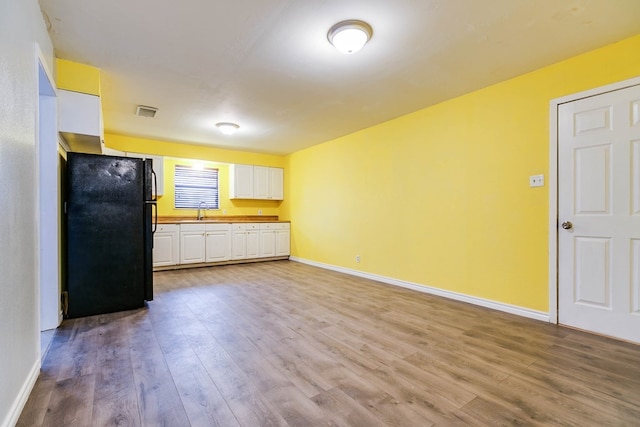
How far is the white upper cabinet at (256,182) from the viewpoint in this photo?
6.21m

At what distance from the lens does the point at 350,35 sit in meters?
2.16

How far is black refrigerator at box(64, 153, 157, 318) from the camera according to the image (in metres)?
2.85

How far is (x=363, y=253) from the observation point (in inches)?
187

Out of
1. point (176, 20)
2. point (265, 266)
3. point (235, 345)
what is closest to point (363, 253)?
point (265, 266)

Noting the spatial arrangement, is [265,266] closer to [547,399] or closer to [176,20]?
[176,20]

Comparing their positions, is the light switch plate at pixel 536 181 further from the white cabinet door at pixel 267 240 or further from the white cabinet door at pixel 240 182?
the white cabinet door at pixel 240 182

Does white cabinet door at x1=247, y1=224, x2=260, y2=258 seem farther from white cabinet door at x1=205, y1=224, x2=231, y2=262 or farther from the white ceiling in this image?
the white ceiling

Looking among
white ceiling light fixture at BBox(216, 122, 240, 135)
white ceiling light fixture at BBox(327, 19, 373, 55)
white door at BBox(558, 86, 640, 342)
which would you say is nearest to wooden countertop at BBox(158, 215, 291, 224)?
white ceiling light fixture at BBox(216, 122, 240, 135)

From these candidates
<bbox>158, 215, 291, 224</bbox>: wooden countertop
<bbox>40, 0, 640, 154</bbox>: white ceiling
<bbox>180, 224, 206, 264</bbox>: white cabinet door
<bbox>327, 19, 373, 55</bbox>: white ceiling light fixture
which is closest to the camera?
<bbox>40, 0, 640, 154</bbox>: white ceiling

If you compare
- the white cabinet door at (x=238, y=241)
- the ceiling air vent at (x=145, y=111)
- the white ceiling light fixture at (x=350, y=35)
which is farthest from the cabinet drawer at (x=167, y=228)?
the white ceiling light fixture at (x=350, y=35)

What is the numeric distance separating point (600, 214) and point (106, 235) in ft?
15.0

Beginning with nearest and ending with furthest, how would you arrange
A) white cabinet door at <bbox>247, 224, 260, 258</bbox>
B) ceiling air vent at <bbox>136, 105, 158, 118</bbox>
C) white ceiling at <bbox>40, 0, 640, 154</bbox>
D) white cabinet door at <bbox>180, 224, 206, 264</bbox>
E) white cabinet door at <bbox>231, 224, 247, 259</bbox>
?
white ceiling at <bbox>40, 0, 640, 154</bbox> < ceiling air vent at <bbox>136, 105, 158, 118</bbox> < white cabinet door at <bbox>180, 224, 206, 264</bbox> < white cabinet door at <bbox>231, 224, 247, 259</bbox> < white cabinet door at <bbox>247, 224, 260, 258</bbox>

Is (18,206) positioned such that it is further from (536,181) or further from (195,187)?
(195,187)

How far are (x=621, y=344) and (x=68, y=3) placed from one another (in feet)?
15.3
